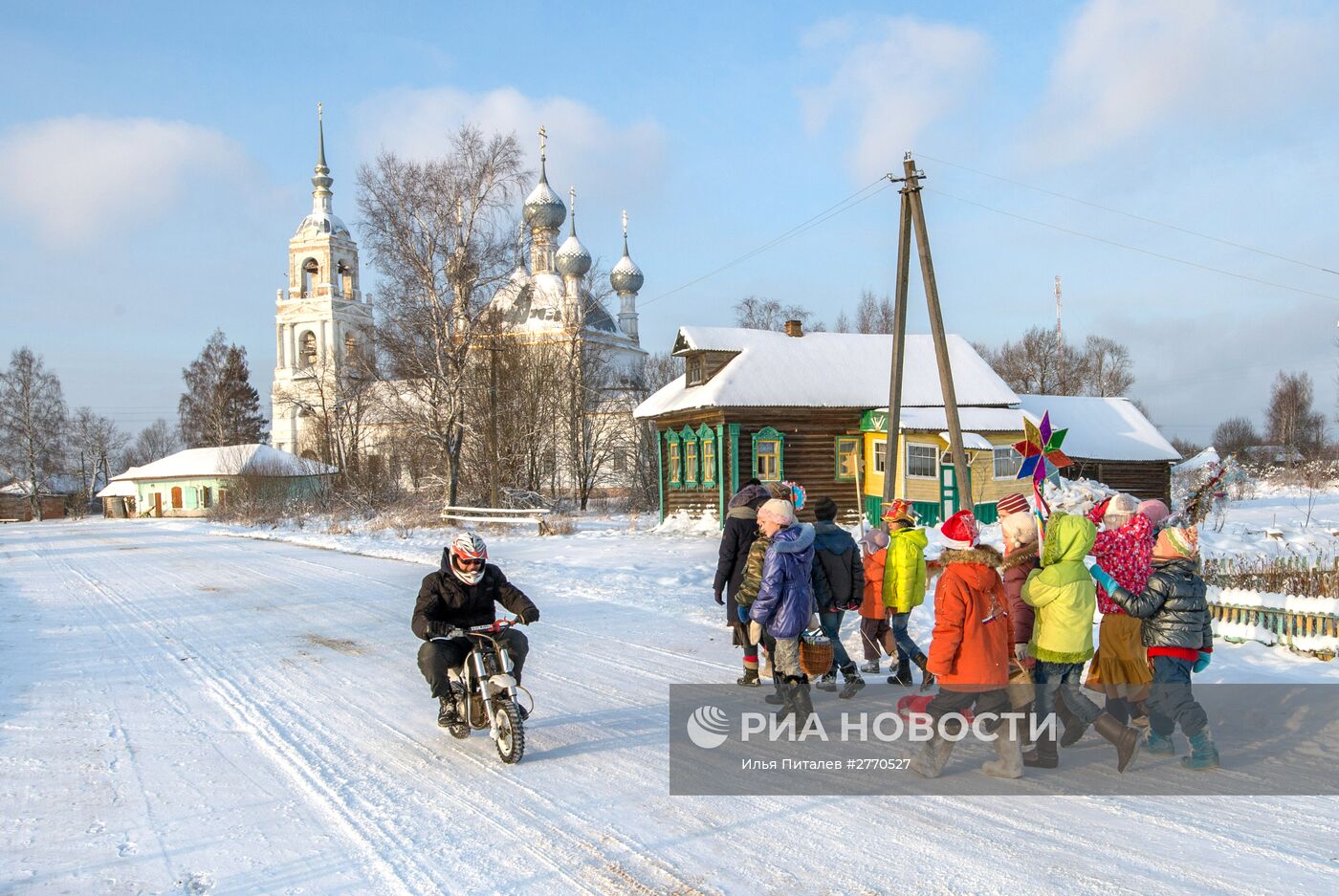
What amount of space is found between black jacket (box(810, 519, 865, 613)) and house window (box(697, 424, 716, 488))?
20.0 metres

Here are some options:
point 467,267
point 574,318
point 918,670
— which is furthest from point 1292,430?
point 918,670

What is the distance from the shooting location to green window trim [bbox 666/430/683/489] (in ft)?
97.1

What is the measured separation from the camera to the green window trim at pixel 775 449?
91.1 ft

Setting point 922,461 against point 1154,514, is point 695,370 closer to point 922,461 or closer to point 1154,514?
point 922,461

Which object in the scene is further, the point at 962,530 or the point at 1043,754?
the point at 962,530

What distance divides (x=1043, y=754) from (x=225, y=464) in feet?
194

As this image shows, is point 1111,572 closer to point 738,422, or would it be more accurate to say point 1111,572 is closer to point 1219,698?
point 1219,698

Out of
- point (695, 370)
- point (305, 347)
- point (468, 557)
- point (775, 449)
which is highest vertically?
point (305, 347)

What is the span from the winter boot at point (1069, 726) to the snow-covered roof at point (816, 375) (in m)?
20.4

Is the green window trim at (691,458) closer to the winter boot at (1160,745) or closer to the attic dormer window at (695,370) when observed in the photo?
the attic dormer window at (695,370)

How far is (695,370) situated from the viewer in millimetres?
29750

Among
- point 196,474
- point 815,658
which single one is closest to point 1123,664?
point 815,658

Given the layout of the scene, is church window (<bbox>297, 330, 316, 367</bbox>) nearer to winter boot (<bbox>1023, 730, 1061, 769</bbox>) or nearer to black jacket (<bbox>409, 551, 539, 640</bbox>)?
black jacket (<bbox>409, 551, 539, 640</bbox>)

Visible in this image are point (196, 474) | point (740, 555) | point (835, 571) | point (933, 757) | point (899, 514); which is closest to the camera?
point (933, 757)
